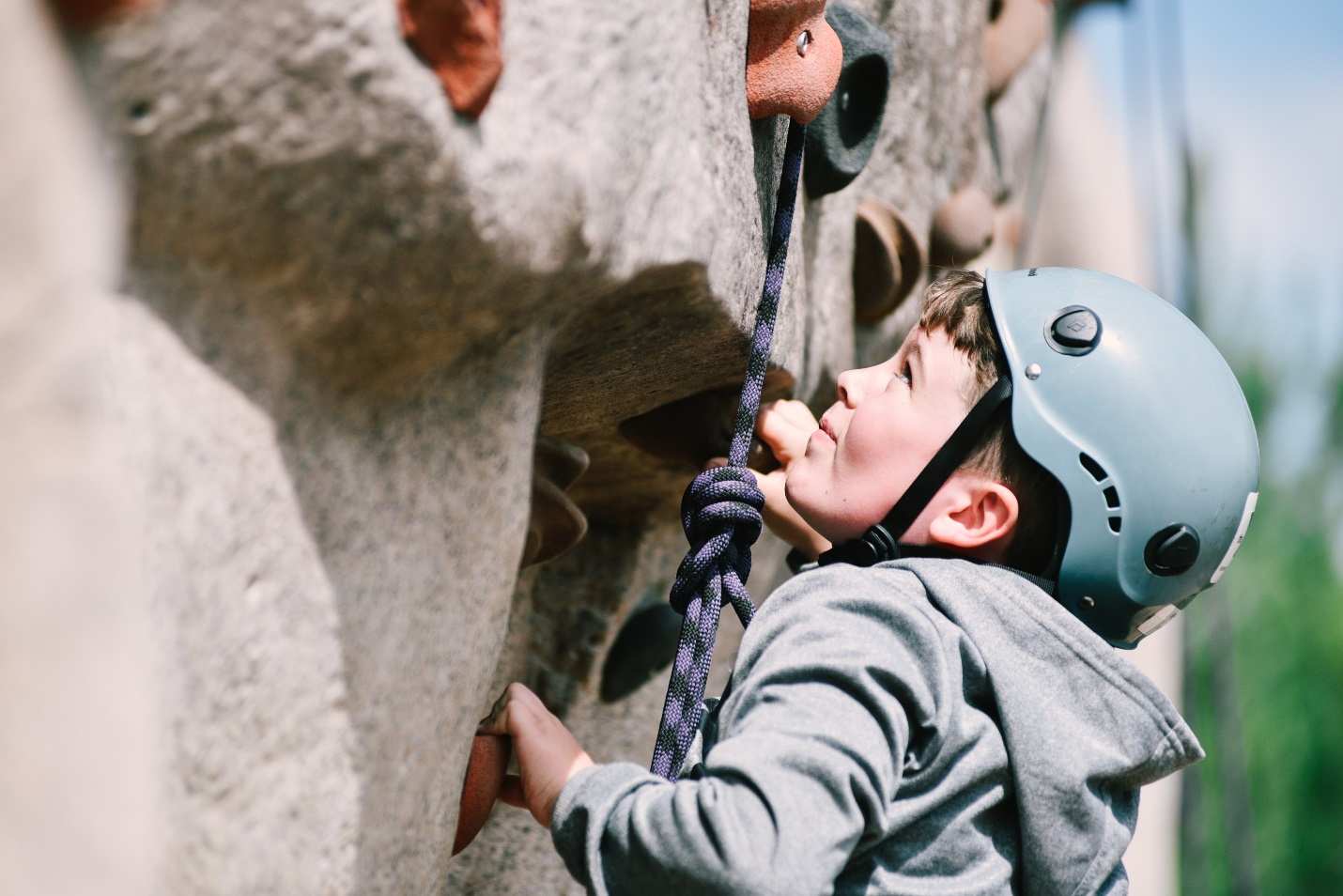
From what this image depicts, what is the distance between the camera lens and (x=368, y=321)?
84 cm

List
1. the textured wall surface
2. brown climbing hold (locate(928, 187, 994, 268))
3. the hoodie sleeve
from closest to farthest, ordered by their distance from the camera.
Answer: the textured wall surface, the hoodie sleeve, brown climbing hold (locate(928, 187, 994, 268))

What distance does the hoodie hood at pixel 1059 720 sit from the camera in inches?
42.9

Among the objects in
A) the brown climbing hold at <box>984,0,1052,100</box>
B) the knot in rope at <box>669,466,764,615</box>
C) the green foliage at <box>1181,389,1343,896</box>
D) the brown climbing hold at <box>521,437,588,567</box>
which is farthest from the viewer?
the green foliage at <box>1181,389,1343,896</box>

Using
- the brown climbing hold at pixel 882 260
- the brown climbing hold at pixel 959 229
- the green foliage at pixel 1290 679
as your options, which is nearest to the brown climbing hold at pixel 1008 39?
the brown climbing hold at pixel 959 229

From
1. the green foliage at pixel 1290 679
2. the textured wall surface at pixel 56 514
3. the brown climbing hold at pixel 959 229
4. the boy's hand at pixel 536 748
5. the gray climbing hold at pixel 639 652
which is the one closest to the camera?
the textured wall surface at pixel 56 514

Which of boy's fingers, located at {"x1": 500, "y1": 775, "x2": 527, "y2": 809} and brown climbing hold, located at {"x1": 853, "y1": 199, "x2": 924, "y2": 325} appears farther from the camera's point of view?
brown climbing hold, located at {"x1": 853, "y1": 199, "x2": 924, "y2": 325}

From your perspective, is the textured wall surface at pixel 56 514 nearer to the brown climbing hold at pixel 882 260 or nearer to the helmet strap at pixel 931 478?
the helmet strap at pixel 931 478

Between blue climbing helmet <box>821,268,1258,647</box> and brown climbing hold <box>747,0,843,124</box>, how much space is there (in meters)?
0.27

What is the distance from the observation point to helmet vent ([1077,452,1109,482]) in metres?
1.17

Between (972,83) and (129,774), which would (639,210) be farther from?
(972,83)

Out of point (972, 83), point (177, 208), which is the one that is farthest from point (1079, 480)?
point (972, 83)

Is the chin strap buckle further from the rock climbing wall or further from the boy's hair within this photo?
the rock climbing wall

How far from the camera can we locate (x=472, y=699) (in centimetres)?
104

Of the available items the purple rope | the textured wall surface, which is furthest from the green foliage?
the textured wall surface
